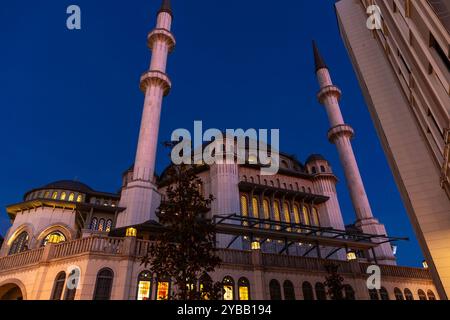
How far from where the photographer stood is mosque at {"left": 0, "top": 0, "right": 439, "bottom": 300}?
1795 centimetres

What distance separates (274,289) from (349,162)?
1116 inches

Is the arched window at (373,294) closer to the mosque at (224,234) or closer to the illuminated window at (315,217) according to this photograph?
the mosque at (224,234)

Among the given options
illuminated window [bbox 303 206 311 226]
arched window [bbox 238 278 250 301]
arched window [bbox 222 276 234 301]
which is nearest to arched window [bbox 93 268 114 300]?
arched window [bbox 222 276 234 301]

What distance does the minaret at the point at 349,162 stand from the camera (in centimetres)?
3825

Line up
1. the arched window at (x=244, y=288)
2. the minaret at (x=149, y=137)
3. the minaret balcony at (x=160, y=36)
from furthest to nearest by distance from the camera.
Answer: the minaret balcony at (x=160, y=36) → the minaret at (x=149, y=137) → the arched window at (x=244, y=288)

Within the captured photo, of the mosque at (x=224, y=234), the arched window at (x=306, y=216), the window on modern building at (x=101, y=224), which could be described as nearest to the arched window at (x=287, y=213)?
the mosque at (x=224, y=234)

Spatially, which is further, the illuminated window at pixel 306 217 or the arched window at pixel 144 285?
the illuminated window at pixel 306 217

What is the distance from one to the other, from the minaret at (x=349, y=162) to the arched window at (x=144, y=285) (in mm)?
29166

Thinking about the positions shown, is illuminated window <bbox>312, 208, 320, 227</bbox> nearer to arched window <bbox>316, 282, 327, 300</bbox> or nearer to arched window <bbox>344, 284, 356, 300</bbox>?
arched window <bbox>344, 284, 356, 300</bbox>

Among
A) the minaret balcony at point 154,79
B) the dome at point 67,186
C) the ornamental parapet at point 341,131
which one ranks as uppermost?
the minaret balcony at point 154,79

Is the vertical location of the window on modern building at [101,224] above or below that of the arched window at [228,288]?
above

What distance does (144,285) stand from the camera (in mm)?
18047
